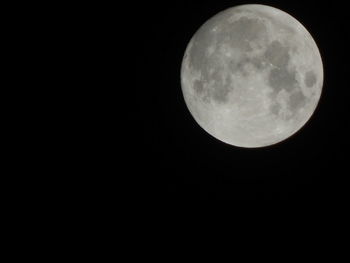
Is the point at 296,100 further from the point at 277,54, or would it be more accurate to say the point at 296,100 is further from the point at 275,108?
the point at 277,54

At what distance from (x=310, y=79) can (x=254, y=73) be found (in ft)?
2.33

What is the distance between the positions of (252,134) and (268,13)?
4.58 feet

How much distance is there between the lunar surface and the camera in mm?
4891

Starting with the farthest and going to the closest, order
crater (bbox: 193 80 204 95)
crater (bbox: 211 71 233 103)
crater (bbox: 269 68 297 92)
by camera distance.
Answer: crater (bbox: 193 80 204 95) < crater (bbox: 211 71 233 103) < crater (bbox: 269 68 297 92)

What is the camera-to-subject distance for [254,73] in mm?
4848

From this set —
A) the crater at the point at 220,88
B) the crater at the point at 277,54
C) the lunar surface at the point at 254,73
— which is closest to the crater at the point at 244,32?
the lunar surface at the point at 254,73

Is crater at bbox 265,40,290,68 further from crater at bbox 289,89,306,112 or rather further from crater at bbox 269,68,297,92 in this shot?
crater at bbox 289,89,306,112

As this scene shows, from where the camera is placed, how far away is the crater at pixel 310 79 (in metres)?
5.05

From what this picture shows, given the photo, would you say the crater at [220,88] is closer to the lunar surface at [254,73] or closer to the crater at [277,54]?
the lunar surface at [254,73]

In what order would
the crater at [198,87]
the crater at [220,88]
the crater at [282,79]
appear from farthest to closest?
the crater at [198,87] → the crater at [220,88] → the crater at [282,79]

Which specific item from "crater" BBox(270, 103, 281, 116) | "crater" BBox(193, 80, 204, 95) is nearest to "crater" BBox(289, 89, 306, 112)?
"crater" BBox(270, 103, 281, 116)

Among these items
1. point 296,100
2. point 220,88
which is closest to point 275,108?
point 296,100

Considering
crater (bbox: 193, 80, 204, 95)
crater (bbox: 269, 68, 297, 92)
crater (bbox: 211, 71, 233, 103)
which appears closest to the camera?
crater (bbox: 269, 68, 297, 92)

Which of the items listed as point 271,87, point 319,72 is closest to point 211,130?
point 271,87
